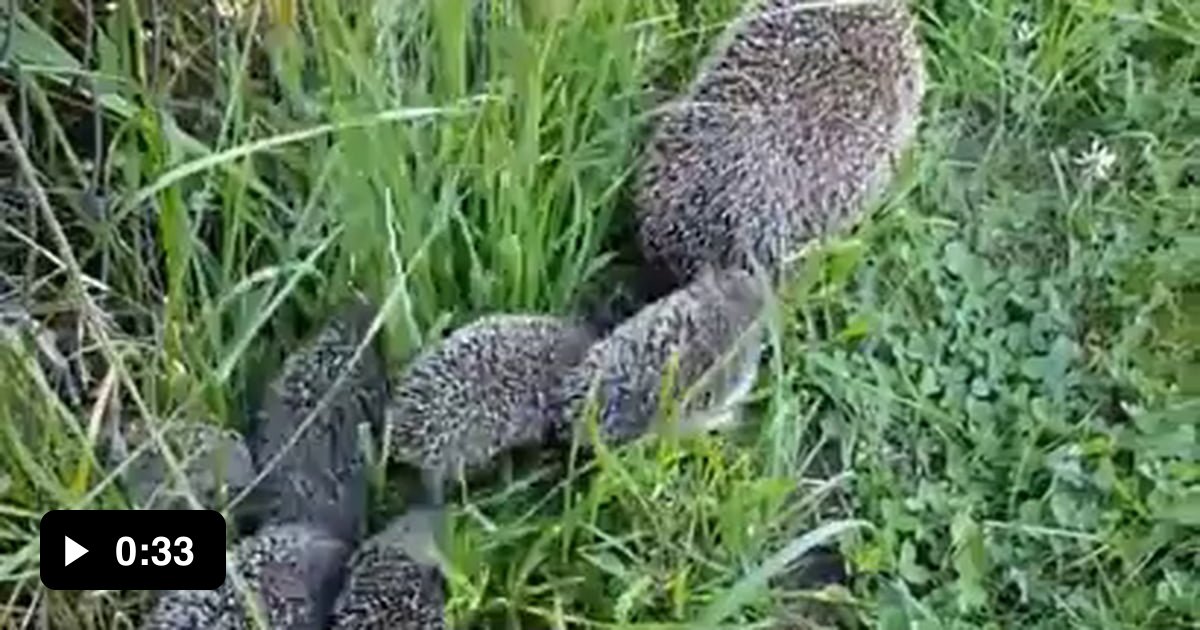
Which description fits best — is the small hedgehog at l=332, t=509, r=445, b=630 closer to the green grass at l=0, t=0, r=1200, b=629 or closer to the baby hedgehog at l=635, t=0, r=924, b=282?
the green grass at l=0, t=0, r=1200, b=629

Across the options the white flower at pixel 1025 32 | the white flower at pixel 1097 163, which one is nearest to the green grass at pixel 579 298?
the white flower at pixel 1097 163

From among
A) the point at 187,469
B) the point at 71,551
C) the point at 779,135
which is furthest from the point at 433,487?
the point at 779,135

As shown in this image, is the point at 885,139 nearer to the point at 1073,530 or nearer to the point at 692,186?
the point at 692,186

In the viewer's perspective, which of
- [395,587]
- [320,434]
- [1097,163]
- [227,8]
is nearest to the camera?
[395,587]

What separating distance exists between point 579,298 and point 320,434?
33cm

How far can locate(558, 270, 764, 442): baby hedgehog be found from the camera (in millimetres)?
1879

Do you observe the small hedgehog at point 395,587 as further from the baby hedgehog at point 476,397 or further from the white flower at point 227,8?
the white flower at point 227,8

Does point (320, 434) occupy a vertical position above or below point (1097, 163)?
below

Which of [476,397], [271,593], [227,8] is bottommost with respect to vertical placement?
[271,593]

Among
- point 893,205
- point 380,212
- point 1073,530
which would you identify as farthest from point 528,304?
point 1073,530

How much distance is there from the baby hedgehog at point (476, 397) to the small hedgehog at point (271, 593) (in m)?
0.12

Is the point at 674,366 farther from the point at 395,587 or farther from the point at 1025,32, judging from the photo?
the point at 1025,32

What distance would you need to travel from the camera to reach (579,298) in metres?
2.07

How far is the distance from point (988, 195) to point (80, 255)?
0.98 metres
